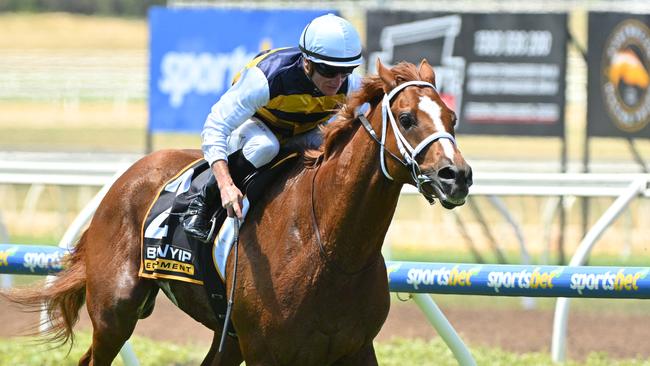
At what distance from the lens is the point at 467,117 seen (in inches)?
452

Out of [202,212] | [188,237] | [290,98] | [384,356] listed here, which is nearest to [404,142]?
[290,98]

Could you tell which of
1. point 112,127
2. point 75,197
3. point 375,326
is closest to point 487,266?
point 375,326

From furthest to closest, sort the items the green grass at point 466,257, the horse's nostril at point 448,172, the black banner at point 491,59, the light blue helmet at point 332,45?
the black banner at point 491,59 < the green grass at point 466,257 < the light blue helmet at point 332,45 < the horse's nostril at point 448,172

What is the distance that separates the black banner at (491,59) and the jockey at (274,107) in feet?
21.7

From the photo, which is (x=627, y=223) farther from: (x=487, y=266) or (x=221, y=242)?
(x=221, y=242)

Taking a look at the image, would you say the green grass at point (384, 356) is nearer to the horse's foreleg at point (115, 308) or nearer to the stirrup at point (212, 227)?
the horse's foreleg at point (115, 308)

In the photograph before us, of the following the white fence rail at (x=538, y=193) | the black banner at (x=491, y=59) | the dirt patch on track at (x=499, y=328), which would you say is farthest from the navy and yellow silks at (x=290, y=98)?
the black banner at (x=491, y=59)

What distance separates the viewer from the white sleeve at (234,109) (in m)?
4.62

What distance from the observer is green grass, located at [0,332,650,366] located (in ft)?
22.2

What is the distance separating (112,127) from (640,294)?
25.9m

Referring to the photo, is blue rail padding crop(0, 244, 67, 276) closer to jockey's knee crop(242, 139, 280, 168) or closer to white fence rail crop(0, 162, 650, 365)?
white fence rail crop(0, 162, 650, 365)

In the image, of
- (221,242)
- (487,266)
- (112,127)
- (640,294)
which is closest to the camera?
(221,242)

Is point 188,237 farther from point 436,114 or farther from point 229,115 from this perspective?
point 436,114

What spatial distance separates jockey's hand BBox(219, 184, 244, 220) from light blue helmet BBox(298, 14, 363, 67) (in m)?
0.60
